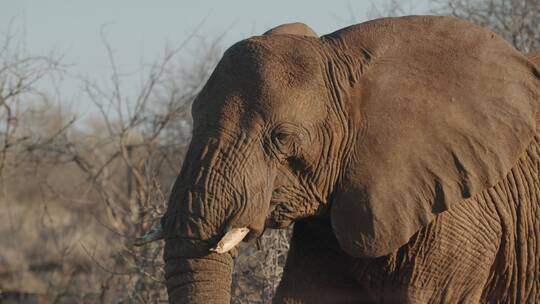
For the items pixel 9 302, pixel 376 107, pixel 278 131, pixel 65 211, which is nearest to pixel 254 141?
pixel 278 131

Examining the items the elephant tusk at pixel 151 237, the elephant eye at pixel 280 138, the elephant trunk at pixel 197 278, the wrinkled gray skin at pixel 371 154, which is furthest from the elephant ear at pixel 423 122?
the elephant tusk at pixel 151 237

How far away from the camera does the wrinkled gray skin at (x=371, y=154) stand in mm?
4672

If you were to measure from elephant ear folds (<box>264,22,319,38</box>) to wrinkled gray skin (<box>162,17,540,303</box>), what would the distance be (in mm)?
370

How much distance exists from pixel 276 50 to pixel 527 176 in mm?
1159

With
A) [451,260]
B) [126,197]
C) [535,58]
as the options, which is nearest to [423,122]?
[451,260]

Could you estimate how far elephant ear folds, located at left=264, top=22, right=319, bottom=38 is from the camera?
545cm

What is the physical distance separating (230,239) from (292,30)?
1194 mm

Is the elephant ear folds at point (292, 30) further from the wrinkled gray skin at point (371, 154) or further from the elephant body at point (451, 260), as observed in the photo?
the elephant body at point (451, 260)

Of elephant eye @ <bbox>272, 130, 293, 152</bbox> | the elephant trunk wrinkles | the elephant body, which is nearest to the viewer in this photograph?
the elephant trunk wrinkles

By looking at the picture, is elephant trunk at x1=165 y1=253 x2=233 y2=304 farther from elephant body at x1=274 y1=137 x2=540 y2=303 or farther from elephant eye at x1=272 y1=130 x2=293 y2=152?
elephant body at x1=274 y1=137 x2=540 y2=303

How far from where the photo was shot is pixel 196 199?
4621 mm

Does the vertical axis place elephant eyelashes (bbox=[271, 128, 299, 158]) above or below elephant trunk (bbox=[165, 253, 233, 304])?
above

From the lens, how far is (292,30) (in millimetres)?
5523

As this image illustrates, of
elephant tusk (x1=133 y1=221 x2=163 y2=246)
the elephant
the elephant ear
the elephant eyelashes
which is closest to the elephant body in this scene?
the elephant ear
